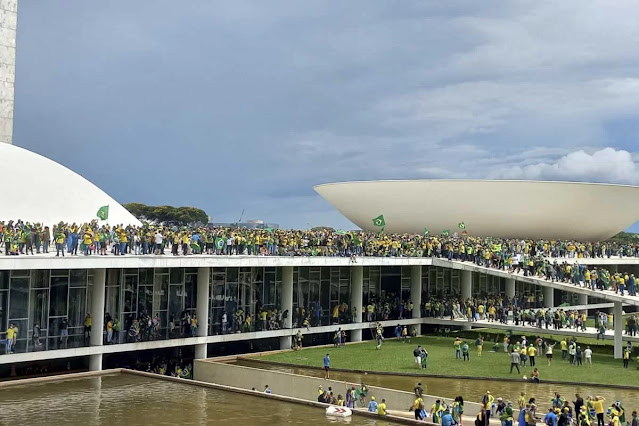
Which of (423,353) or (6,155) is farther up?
(6,155)

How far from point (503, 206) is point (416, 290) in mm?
19119

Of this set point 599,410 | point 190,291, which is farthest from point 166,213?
point 599,410

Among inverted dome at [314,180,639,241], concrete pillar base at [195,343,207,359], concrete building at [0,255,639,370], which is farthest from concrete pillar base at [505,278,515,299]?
concrete pillar base at [195,343,207,359]

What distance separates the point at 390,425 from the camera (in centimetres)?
2089

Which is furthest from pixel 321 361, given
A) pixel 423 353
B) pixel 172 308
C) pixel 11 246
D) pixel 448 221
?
pixel 448 221

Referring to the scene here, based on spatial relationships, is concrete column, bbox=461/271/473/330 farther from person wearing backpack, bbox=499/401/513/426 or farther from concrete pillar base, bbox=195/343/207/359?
person wearing backpack, bbox=499/401/513/426

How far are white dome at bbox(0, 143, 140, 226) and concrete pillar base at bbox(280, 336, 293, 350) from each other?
11141mm

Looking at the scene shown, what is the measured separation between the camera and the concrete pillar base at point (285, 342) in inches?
1457

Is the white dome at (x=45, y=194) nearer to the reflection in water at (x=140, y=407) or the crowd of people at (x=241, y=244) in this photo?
the crowd of people at (x=241, y=244)

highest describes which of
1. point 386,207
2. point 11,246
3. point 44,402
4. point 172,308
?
point 386,207

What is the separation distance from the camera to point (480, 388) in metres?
27.7

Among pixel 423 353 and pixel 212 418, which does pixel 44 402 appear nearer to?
pixel 212 418

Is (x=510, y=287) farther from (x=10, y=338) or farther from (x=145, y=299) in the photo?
(x=10, y=338)

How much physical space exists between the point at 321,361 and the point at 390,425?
39.4 ft
